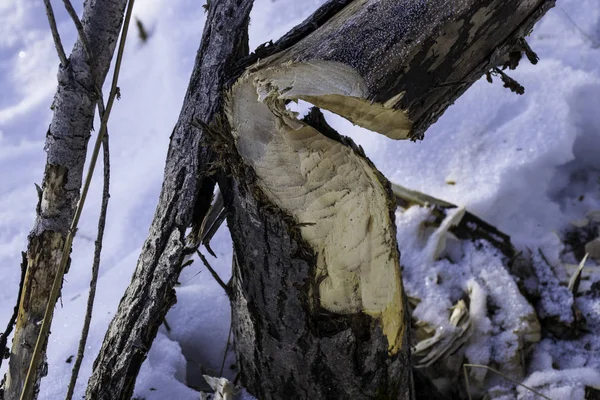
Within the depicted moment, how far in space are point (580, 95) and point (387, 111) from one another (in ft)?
5.51

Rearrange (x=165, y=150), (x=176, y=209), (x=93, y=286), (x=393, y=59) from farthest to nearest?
(x=165, y=150) < (x=176, y=209) < (x=93, y=286) < (x=393, y=59)

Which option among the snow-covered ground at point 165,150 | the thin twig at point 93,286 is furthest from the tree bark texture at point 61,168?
the snow-covered ground at point 165,150

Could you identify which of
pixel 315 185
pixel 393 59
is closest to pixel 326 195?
pixel 315 185

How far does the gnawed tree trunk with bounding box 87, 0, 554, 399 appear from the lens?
100 centimetres

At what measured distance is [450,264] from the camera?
6.56ft

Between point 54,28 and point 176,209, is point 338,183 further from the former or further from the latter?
point 54,28

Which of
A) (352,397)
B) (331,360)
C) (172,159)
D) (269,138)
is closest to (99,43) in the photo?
(172,159)

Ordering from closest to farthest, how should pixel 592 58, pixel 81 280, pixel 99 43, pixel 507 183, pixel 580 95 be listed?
pixel 99 43 < pixel 81 280 < pixel 507 183 < pixel 580 95 < pixel 592 58

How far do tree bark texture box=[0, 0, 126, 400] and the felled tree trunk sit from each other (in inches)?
12.3

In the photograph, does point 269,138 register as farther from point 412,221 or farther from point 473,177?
point 473,177

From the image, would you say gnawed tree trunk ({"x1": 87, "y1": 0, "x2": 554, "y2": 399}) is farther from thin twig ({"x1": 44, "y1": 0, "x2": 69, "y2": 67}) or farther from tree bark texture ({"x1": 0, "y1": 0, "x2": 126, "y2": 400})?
thin twig ({"x1": 44, "y1": 0, "x2": 69, "y2": 67})

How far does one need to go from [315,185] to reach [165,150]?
1379mm

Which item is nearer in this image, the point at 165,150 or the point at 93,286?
the point at 93,286

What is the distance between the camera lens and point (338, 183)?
113 cm
